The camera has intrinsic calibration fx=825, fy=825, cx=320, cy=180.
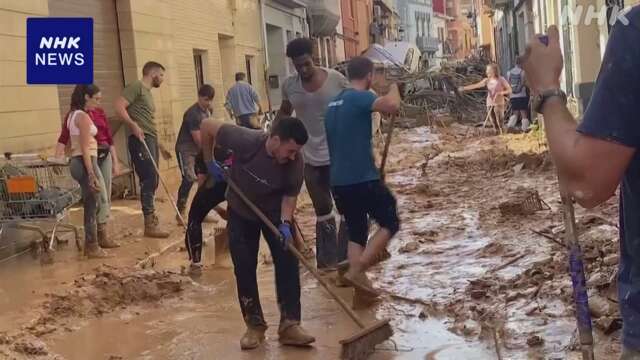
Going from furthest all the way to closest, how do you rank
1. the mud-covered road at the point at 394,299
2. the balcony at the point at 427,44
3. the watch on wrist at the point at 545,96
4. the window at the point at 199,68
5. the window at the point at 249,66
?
1. the balcony at the point at 427,44
2. the window at the point at 249,66
3. the window at the point at 199,68
4. the mud-covered road at the point at 394,299
5. the watch on wrist at the point at 545,96

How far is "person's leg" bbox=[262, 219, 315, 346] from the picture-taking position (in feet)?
16.4

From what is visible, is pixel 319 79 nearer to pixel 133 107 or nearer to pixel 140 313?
pixel 140 313

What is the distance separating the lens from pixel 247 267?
5027mm

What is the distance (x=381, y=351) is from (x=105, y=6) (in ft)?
28.7

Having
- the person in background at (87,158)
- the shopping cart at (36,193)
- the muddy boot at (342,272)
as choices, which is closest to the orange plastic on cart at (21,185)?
the shopping cart at (36,193)

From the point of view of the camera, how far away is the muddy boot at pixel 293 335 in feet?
16.3

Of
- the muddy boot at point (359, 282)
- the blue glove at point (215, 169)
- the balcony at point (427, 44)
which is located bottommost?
the muddy boot at point (359, 282)

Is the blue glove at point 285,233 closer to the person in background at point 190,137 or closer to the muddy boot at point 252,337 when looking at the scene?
the muddy boot at point 252,337

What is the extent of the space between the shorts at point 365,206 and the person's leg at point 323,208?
30.2 inches

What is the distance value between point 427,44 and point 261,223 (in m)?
72.6

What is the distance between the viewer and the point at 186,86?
48.5 feet

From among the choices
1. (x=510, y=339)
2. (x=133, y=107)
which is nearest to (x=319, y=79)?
(x=510, y=339)

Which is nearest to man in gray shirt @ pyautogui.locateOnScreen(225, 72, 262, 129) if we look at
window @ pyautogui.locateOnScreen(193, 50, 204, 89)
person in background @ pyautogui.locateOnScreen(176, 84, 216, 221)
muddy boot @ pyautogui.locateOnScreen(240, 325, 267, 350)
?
window @ pyautogui.locateOnScreen(193, 50, 204, 89)

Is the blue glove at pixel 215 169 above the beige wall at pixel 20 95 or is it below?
below
